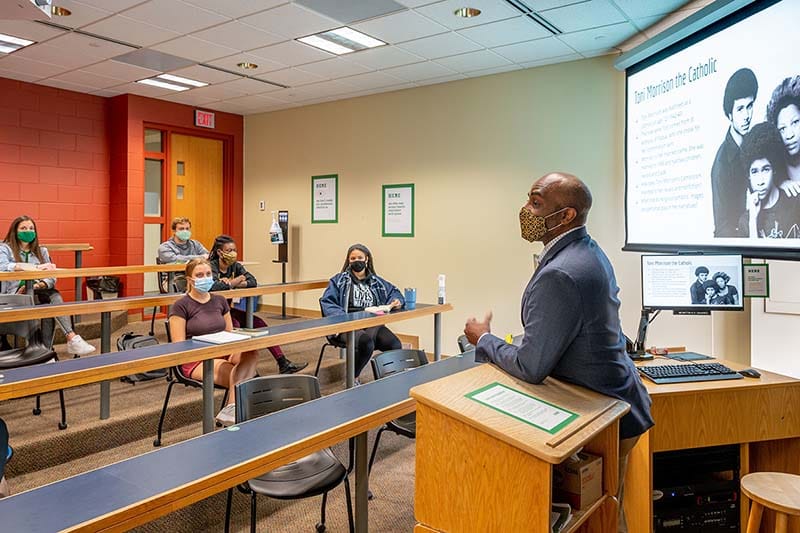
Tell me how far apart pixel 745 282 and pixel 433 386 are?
179 cm

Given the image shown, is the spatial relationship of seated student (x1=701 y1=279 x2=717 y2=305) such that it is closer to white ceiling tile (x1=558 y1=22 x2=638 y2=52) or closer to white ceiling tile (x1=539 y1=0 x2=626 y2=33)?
white ceiling tile (x1=539 y1=0 x2=626 y2=33)

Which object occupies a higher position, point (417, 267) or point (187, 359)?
point (417, 267)

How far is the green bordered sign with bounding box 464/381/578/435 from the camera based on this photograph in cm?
137

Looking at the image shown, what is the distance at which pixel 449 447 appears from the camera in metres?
1.48

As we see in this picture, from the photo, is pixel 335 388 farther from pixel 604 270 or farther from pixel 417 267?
pixel 604 270

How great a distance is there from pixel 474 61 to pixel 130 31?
9.47 feet

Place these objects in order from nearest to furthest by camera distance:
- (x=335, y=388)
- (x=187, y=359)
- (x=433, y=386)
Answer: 1. (x=433, y=386)
2. (x=187, y=359)
3. (x=335, y=388)

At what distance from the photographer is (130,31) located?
14.8 feet

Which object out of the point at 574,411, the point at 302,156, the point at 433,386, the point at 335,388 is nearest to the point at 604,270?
the point at 574,411

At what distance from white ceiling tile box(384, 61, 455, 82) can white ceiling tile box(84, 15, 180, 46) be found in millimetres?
2005

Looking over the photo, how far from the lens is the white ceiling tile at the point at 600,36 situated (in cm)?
423

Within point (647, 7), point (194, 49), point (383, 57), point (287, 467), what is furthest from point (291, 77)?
point (287, 467)

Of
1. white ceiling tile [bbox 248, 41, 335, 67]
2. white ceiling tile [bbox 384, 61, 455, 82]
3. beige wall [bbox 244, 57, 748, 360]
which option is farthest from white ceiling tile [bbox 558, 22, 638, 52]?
white ceiling tile [bbox 248, 41, 335, 67]

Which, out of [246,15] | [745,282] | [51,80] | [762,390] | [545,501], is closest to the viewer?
[545,501]
